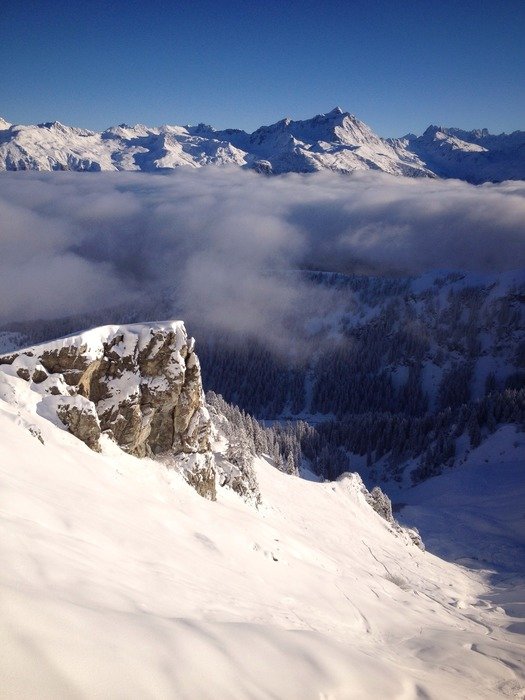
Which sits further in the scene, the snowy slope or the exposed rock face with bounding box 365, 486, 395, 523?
the exposed rock face with bounding box 365, 486, 395, 523

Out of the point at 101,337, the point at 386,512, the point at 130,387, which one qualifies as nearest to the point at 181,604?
the point at 130,387

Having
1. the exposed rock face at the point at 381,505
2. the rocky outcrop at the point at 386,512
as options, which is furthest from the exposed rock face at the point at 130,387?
the exposed rock face at the point at 381,505

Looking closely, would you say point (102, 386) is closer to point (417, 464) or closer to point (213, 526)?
point (213, 526)

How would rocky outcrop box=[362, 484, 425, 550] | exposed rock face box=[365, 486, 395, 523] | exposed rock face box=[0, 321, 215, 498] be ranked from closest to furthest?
exposed rock face box=[0, 321, 215, 498] → rocky outcrop box=[362, 484, 425, 550] → exposed rock face box=[365, 486, 395, 523]

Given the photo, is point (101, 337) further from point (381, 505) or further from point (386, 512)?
point (386, 512)

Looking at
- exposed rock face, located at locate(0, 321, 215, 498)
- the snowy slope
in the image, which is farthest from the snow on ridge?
the snowy slope

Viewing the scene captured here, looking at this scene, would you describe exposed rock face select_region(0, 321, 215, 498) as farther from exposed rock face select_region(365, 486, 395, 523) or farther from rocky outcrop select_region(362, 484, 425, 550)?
exposed rock face select_region(365, 486, 395, 523)
